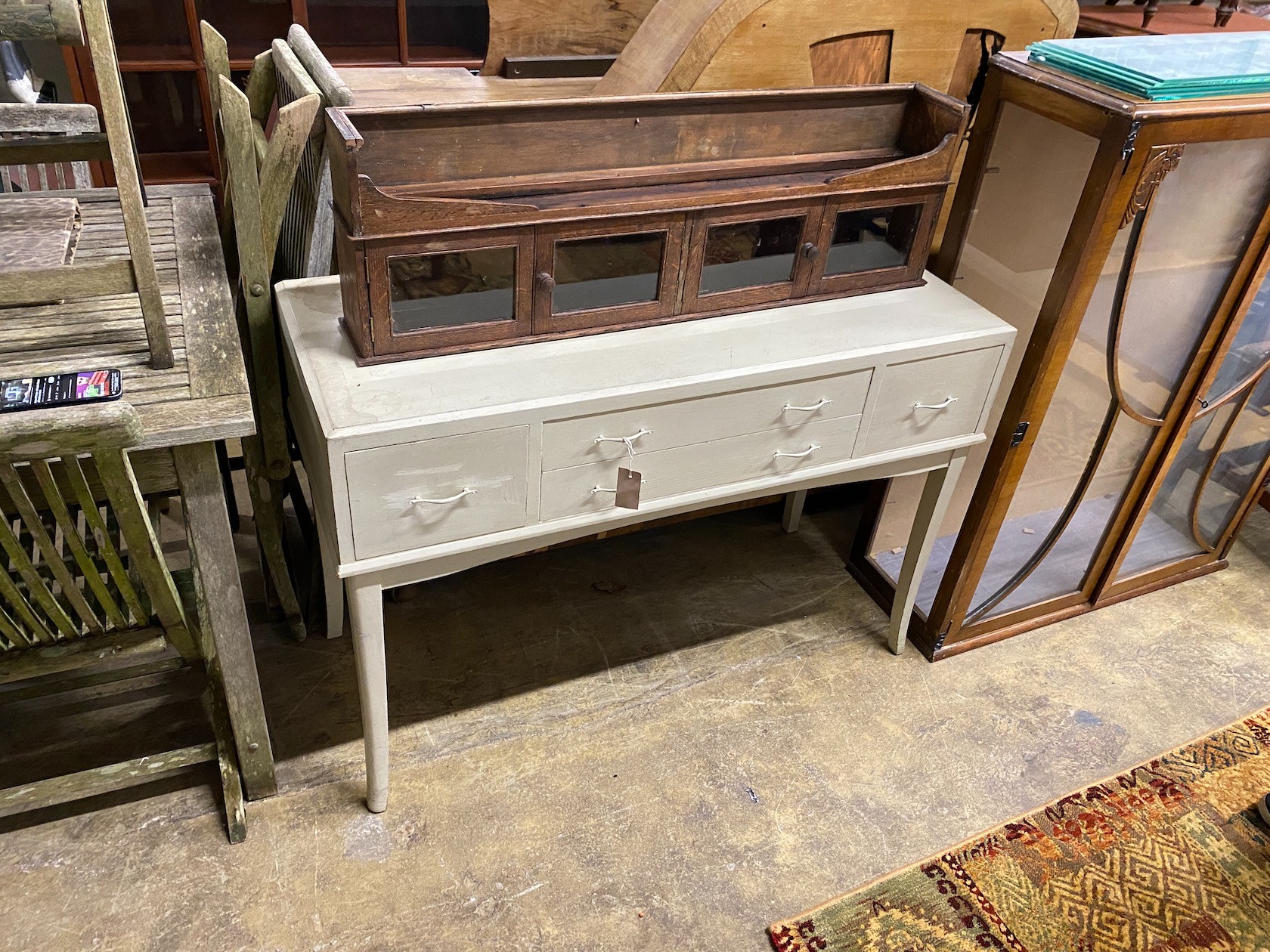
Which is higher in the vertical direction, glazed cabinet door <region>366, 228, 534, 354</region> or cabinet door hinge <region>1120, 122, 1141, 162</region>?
cabinet door hinge <region>1120, 122, 1141, 162</region>

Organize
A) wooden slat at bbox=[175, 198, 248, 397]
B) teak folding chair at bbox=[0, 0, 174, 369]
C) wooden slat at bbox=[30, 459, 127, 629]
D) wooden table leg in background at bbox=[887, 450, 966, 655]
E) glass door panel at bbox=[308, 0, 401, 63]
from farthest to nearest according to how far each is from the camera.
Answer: glass door panel at bbox=[308, 0, 401, 63] < wooden table leg in background at bbox=[887, 450, 966, 655] < wooden slat at bbox=[175, 198, 248, 397] < wooden slat at bbox=[30, 459, 127, 629] < teak folding chair at bbox=[0, 0, 174, 369]

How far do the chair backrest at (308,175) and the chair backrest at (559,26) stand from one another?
356 mm

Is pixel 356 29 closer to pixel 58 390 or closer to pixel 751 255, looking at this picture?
pixel 751 255

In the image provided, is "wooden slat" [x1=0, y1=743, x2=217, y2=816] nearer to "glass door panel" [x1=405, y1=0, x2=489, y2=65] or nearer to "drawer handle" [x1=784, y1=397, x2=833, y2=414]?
"drawer handle" [x1=784, y1=397, x2=833, y2=414]

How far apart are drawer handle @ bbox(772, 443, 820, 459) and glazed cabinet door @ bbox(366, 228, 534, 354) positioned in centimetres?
52

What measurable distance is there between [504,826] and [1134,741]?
145cm

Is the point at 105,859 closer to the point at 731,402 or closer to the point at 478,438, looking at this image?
the point at 478,438

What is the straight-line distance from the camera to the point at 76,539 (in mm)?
1400

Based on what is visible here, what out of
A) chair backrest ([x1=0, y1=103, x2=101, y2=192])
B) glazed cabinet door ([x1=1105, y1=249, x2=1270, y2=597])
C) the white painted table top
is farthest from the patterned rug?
chair backrest ([x1=0, y1=103, x2=101, y2=192])

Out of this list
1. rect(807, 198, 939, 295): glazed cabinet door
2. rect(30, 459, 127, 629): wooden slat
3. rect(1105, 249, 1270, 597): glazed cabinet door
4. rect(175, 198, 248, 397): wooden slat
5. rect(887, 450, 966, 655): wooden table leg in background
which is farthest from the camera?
rect(1105, 249, 1270, 597): glazed cabinet door

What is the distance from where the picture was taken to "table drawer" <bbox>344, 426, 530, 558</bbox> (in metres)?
1.50

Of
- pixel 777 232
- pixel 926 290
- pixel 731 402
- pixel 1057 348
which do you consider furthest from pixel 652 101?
pixel 1057 348

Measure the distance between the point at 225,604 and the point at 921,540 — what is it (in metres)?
1.47

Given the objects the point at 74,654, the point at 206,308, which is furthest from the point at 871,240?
the point at 74,654
